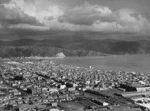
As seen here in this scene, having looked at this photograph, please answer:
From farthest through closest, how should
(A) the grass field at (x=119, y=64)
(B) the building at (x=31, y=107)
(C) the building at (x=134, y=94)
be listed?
(A) the grass field at (x=119, y=64)
(C) the building at (x=134, y=94)
(B) the building at (x=31, y=107)

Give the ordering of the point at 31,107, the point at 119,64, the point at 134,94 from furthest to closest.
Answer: the point at 119,64
the point at 134,94
the point at 31,107

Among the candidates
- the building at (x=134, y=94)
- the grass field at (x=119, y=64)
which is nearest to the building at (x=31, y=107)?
the building at (x=134, y=94)

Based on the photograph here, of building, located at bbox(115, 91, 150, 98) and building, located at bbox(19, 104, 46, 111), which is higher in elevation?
building, located at bbox(115, 91, 150, 98)

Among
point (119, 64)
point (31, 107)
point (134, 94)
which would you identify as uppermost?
point (119, 64)

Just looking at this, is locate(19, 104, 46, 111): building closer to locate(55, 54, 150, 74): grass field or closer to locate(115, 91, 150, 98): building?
locate(115, 91, 150, 98): building

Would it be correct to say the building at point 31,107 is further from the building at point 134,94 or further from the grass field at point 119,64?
the grass field at point 119,64

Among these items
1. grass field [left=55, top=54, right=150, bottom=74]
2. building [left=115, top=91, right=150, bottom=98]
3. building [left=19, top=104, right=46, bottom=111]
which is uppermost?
grass field [left=55, top=54, right=150, bottom=74]

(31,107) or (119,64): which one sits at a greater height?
(119,64)

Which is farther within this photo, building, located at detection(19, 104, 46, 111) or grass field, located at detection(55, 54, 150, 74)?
grass field, located at detection(55, 54, 150, 74)

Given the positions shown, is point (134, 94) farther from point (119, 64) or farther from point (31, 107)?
point (119, 64)

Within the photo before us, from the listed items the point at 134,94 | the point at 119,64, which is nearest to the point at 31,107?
the point at 134,94

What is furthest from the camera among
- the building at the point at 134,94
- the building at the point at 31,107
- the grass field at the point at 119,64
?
the grass field at the point at 119,64

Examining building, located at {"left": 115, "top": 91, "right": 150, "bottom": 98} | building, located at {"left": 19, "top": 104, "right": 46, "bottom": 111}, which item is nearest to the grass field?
building, located at {"left": 115, "top": 91, "right": 150, "bottom": 98}
